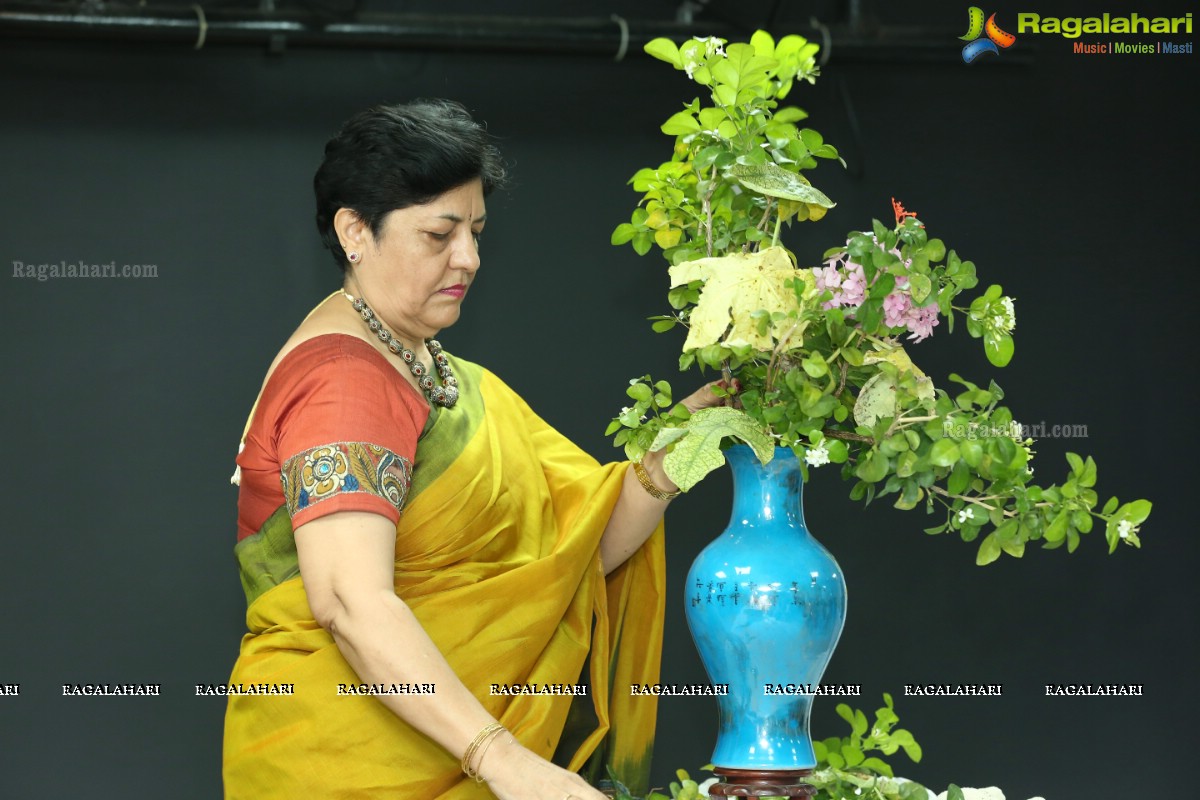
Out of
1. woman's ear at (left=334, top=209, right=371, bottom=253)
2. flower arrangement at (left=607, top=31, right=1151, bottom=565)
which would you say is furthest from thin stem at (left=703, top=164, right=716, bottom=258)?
woman's ear at (left=334, top=209, right=371, bottom=253)

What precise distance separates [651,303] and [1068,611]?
1.41 meters

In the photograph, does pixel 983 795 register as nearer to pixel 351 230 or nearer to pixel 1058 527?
pixel 1058 527

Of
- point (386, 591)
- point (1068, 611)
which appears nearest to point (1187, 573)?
point (1068, 611)

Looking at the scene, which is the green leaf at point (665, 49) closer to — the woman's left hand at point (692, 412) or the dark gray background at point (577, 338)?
A: the woman's left hand at point (692, 412)

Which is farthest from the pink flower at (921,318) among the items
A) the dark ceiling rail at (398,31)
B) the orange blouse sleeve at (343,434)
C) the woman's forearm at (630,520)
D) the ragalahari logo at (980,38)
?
the ragalahari logo at (980,38)

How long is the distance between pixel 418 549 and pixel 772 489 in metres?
0.45

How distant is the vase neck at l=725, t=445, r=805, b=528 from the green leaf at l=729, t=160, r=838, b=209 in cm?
28

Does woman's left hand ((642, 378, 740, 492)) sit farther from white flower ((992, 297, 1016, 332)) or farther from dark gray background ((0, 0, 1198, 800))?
dark gray background ((0, 0, 1198, 800))

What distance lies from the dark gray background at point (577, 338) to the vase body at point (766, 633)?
6.93 feet

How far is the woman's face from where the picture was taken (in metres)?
1.77

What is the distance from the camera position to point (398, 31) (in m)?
3.31

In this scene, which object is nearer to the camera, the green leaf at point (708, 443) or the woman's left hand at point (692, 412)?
the green leaf at point (708, 443)

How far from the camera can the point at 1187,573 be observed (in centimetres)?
384

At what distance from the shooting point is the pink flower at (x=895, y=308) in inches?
56.7
